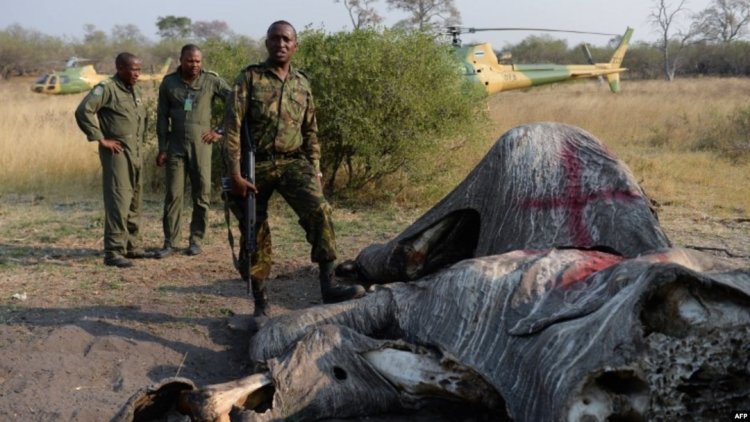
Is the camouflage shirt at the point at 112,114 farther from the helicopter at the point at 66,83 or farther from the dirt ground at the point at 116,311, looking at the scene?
the helicopter at the point at 66,83

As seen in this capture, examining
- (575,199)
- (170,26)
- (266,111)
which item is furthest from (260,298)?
(170,26)

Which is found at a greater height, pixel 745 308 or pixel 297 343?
pixel 745 308

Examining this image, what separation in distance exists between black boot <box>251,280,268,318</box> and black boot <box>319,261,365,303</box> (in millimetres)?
383

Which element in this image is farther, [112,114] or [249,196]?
[112,114]

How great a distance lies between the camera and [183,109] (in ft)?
25.9

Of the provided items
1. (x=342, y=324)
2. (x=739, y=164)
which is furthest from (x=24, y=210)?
(x=739, y=164)

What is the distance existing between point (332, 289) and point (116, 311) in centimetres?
153

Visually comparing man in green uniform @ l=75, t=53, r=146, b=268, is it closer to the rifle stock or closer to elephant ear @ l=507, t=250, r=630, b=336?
the rifle stock

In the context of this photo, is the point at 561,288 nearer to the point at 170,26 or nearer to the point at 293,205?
the point at 293,205

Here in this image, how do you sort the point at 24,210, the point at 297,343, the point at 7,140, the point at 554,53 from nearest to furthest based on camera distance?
the point at 297,343 → the point at 24,210 → the point at 7,140 → the point at 554,53

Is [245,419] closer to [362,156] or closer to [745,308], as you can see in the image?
[745,308]

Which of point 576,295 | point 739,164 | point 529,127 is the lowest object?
point 739,164

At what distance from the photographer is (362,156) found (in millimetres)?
10508

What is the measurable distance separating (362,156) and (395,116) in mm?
637
